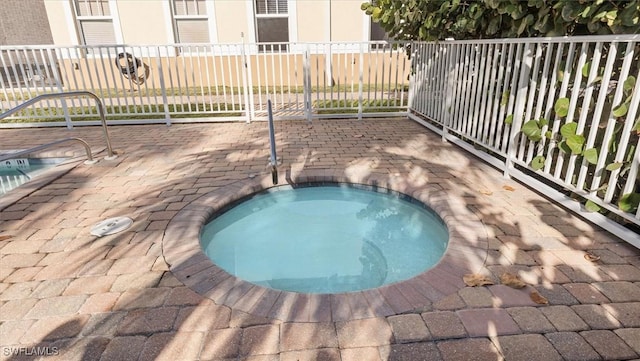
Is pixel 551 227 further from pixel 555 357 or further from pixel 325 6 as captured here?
pixel 325 6

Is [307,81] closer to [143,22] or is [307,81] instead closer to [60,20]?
[143,22]

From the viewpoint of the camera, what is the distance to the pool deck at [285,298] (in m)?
1.65

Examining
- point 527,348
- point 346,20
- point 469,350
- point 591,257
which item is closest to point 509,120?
point 591,257

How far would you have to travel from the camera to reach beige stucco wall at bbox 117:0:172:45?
913 centimetres

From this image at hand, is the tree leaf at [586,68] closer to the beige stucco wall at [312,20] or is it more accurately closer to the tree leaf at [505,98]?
the tree leaf at [505,98]

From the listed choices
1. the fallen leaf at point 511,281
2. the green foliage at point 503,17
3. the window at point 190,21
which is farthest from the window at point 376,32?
the fallen leaf at point 511,281

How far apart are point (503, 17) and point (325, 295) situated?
12.0ft

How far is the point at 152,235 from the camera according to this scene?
8.76 feet

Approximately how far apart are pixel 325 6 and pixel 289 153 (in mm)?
6245

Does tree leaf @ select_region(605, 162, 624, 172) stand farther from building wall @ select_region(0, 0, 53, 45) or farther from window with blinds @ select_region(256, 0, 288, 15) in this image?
building wall @ select_region(0, 0, 53, 45)

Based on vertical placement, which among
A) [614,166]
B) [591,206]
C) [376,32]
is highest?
[376,32]

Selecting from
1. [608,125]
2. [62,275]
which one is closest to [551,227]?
[608,125]

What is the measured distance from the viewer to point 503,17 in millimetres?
3824

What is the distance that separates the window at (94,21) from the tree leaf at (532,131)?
34.2ft
